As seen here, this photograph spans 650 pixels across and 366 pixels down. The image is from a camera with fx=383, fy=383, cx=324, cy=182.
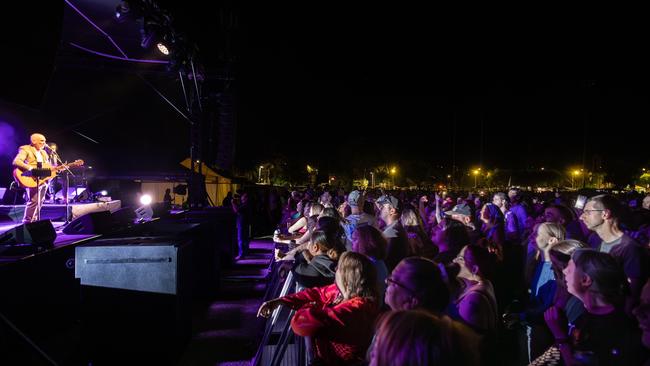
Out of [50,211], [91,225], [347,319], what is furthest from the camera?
[50,211]

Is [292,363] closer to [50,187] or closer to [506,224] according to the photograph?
[506,224]

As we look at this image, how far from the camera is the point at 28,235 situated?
462 cm

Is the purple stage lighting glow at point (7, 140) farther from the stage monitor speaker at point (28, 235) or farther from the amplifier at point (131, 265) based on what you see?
the amplifier at point (131, 265)

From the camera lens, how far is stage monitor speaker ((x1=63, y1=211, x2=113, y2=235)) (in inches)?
247

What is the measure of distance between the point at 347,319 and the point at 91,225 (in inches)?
219

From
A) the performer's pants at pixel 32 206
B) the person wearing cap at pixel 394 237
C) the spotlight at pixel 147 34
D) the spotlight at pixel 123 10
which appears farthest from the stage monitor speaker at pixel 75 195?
the person wearing cap at pixel 394 237

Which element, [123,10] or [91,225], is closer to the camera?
[91,225]

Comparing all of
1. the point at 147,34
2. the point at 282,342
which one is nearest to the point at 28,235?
the point at 282,342

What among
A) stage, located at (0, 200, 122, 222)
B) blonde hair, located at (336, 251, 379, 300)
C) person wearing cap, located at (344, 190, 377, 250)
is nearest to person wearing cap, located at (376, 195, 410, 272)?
person wearing cap, located at (344, 190, 377, 250)

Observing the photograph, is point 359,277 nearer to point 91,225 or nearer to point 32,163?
point 91,225

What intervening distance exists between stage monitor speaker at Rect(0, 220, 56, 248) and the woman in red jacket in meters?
4.04

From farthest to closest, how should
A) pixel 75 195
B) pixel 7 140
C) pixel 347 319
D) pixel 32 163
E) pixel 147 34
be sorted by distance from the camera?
1. pixel 7 140
2. pixel 75 195
3. pixel 32 163
4. pixel 147 34
5. pixel 347 319

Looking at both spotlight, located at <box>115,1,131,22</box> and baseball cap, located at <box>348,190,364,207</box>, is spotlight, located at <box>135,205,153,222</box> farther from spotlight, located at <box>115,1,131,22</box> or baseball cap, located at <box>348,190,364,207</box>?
baseball cap, located at <box>348,190,364,207</box>

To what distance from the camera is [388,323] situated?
135 centimetres
